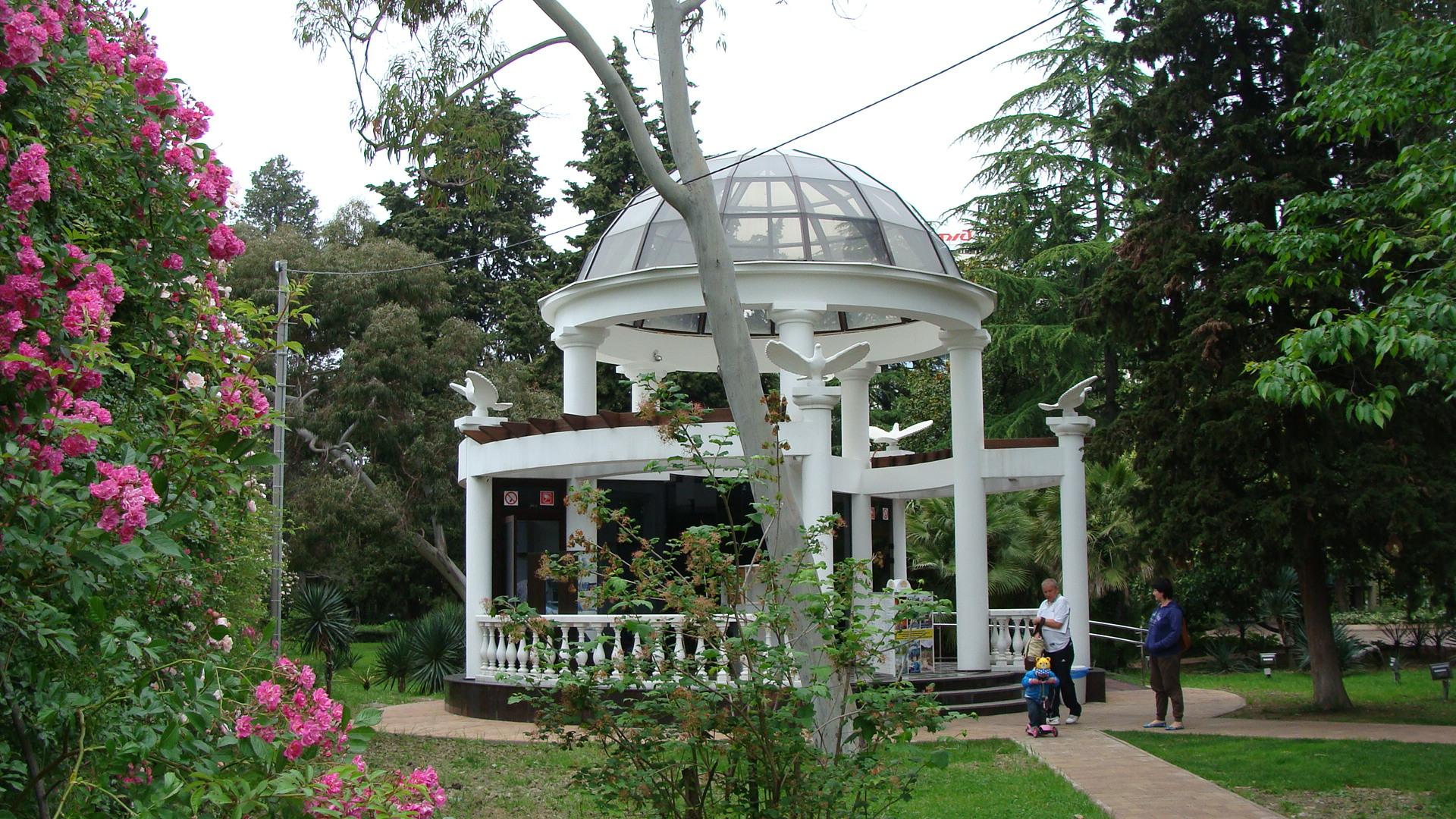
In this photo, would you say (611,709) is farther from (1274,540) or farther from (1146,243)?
(1146,243)

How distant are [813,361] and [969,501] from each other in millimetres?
4016

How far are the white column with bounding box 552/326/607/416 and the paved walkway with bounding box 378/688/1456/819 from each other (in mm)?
4662

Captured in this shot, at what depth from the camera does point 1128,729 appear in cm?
1338

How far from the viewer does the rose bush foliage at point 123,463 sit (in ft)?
10.2

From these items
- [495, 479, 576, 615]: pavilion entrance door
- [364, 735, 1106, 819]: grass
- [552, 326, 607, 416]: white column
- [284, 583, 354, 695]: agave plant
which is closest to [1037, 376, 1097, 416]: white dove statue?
[364, 735, 1106, 819]: grass

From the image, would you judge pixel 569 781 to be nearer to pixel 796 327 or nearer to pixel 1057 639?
pixel 1057 639

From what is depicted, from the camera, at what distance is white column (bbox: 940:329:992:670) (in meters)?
16.1

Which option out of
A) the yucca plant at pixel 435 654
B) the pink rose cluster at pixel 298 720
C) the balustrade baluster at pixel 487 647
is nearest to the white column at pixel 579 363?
the balustrade baluster at pixel 487 647

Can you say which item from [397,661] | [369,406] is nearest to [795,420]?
[397,661]

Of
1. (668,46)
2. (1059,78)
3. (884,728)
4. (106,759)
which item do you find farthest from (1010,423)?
(106,759)

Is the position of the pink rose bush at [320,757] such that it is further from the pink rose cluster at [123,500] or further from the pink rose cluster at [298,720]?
the pink rose cluster at [123,500]

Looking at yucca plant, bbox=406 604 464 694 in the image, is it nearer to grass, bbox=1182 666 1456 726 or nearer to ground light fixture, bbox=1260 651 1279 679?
grass, bbox=1182 666 1456 726

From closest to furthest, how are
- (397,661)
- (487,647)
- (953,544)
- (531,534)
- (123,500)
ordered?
(123,500), (487,647), (531,534), (397,661), (953,544)

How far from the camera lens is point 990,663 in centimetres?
1697
